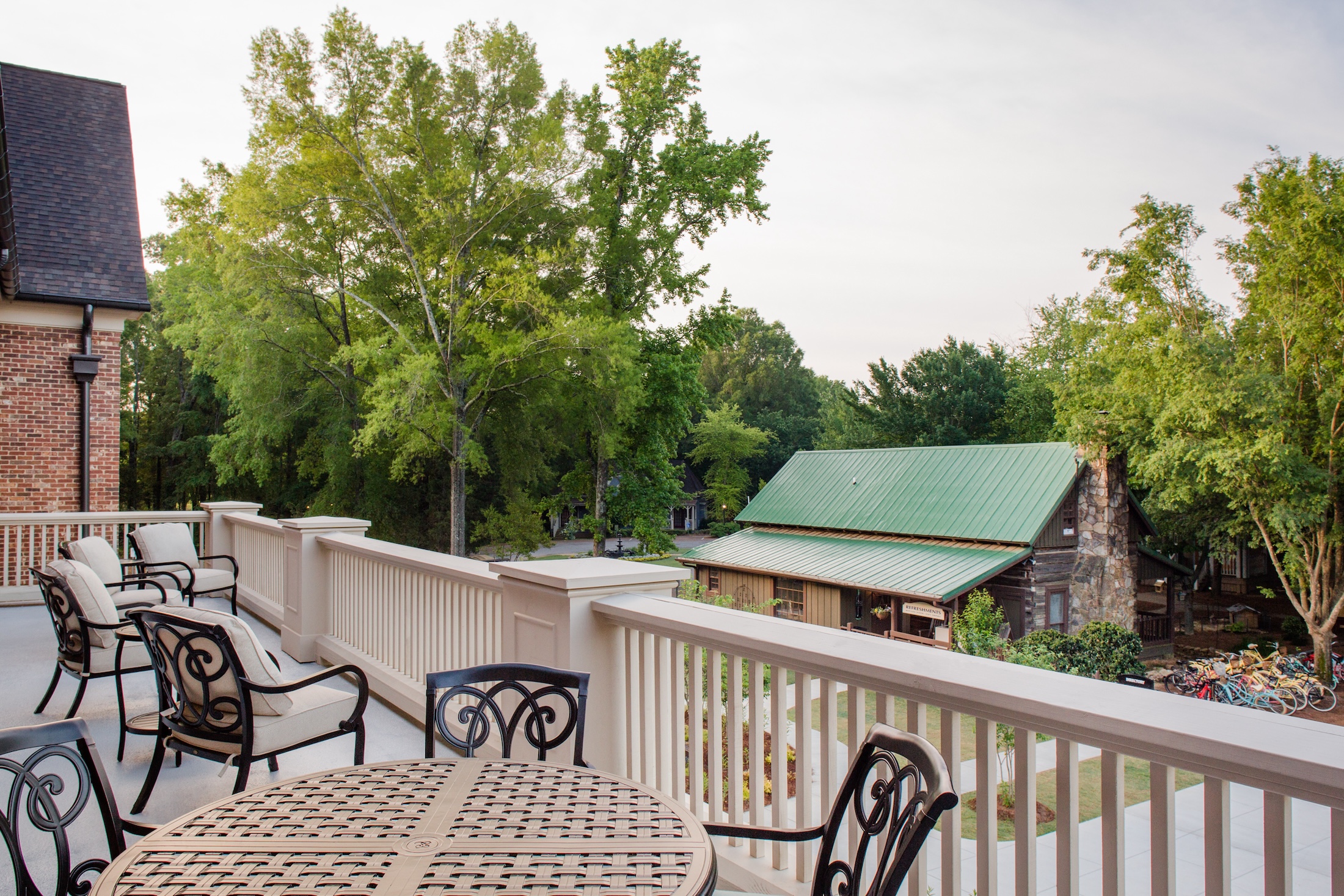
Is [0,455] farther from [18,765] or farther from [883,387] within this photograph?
[883,387]

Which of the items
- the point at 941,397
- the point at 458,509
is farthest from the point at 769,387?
the point at 458,509

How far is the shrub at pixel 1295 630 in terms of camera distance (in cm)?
2228

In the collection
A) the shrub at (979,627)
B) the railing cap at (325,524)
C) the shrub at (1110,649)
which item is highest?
the railing cap at (325,524)

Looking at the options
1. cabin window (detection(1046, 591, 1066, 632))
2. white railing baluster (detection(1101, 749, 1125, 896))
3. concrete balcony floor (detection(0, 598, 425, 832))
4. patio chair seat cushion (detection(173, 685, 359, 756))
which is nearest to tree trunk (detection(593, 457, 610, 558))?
cabin window (detection(1046, 591, 1066, 632))

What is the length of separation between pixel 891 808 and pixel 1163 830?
45cm

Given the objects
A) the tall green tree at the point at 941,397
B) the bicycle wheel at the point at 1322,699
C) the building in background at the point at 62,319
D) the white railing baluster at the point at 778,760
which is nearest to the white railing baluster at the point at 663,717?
the white railing baluster at the point at 778,760

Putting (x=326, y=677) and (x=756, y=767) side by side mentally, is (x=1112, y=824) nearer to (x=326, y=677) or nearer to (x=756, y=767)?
(x=756, y=767)

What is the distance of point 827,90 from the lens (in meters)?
19.6

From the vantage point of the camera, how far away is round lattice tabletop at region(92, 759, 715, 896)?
4.23ft

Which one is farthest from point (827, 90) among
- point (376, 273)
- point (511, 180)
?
point (376, 273)

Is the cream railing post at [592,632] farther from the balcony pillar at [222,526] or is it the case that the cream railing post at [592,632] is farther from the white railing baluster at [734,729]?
the balcony pillar at [222,526]

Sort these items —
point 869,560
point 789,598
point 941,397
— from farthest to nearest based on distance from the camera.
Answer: point 941,397 → point 789,598 → point 869,560

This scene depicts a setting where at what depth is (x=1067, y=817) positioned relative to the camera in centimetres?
144

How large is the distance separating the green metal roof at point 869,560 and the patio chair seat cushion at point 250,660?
1582 centimetres
